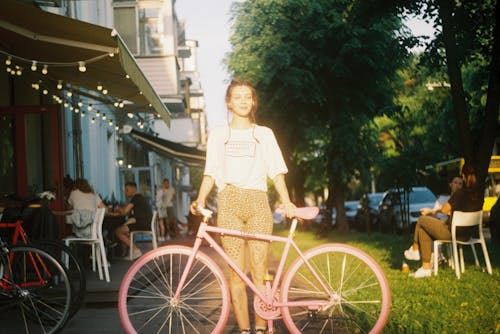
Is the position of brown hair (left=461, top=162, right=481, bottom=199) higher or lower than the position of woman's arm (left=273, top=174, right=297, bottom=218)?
lower

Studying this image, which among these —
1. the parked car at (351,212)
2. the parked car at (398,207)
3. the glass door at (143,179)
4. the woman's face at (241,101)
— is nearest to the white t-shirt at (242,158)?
the woman's face at (241,101)

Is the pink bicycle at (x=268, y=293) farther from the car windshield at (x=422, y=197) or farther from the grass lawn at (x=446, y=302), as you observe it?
the car windshield at (x=422, y=197)

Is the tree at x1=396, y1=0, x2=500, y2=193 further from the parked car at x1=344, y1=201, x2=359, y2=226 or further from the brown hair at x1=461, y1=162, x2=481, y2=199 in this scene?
the parked car at x1=344, y1=201, x2=359, y2=226

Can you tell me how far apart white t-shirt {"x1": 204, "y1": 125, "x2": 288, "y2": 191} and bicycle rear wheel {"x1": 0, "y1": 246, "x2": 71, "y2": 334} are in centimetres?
157

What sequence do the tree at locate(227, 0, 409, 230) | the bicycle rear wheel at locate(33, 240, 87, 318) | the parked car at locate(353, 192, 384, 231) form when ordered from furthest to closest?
1. the parked car at locate(353, 192, 384, 231)
2. the tree at locate(227, 0, 409, 230)
3. the bicycle rear wheel at locate(33, 240, 87, 318)

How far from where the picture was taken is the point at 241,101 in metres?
5.78

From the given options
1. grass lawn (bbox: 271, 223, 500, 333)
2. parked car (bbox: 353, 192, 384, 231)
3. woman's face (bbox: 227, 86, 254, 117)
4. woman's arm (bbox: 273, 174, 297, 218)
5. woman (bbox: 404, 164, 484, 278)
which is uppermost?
woman's face (bbox: 227, 86, 254, 117)

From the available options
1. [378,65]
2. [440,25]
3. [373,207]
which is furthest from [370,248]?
[373,207]

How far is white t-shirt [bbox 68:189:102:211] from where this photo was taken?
42.0 feet

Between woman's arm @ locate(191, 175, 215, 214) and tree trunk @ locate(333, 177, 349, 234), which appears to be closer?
woman's arm @ locate(191, 175, 215, 214)

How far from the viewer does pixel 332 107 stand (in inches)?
991

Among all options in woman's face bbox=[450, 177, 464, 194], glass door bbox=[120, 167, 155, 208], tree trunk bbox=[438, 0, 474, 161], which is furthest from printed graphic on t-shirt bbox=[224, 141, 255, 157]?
glass door bbox=[120, 167, 155, 208]

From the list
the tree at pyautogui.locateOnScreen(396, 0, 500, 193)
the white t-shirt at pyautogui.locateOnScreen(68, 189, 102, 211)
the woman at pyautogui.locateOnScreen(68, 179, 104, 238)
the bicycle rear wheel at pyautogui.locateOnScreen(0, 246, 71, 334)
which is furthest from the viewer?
the white t-shirt at pyautogui.locateOnScreen(68, 189, 102, 211)

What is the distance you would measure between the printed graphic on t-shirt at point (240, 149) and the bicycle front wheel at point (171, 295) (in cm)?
77
